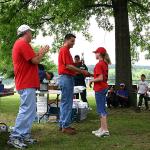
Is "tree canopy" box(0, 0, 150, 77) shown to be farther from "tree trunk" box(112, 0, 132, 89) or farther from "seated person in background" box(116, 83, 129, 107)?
"seated person in background" box(116, 83, 129, 107)

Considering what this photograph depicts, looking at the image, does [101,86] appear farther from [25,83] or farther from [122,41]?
[122,41]

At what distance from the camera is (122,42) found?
19.2 metres

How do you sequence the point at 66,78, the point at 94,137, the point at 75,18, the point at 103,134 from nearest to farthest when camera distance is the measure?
the point at 94,137
the point at 103,134
the point at 66,78
the point at 75,18

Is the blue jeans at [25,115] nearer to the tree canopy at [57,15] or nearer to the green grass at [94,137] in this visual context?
the green grass at [94,137]

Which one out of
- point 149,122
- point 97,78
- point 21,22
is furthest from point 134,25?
point 97,78

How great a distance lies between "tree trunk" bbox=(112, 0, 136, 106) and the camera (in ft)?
62.5

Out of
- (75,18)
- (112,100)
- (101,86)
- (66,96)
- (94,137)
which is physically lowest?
(94,137)

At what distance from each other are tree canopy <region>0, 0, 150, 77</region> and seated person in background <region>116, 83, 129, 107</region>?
10.7 feet

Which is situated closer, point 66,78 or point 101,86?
point 101,86

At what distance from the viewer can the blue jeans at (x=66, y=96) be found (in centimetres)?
1066

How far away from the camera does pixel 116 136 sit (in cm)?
1027

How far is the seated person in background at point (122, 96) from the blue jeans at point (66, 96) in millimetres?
7674

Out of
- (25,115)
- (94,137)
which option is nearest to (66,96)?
(94,137)

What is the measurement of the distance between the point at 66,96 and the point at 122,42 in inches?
346
